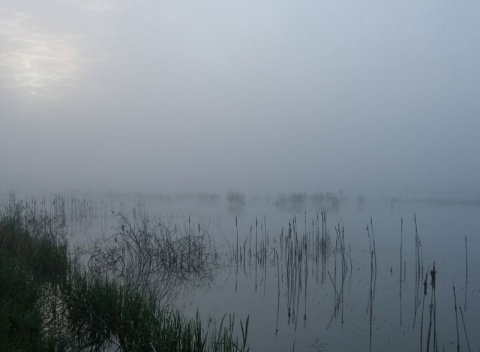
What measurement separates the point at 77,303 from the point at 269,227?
11675 mm

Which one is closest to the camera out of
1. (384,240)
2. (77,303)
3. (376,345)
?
(77,303)

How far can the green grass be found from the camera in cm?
388

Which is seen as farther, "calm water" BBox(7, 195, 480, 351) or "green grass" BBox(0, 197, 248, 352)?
"calm water" BBox(7, 195, 480, 351)

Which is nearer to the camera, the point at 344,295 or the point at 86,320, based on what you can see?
the point at 86,320

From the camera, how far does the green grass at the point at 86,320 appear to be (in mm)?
3885

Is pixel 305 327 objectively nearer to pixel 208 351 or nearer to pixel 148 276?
pixel 208 351

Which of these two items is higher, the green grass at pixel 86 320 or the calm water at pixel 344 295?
the green grass at pixel 86 320

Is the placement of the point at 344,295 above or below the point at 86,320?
below

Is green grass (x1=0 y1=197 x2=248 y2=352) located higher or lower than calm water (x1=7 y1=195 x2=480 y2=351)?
higher

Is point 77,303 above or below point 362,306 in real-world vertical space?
above

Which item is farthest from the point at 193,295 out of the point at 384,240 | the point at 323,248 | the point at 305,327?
the point at 384,240

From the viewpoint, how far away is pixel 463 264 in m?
9.75

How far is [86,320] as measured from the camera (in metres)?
5.05

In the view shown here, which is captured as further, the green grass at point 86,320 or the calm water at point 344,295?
the calm water at point 344,295
